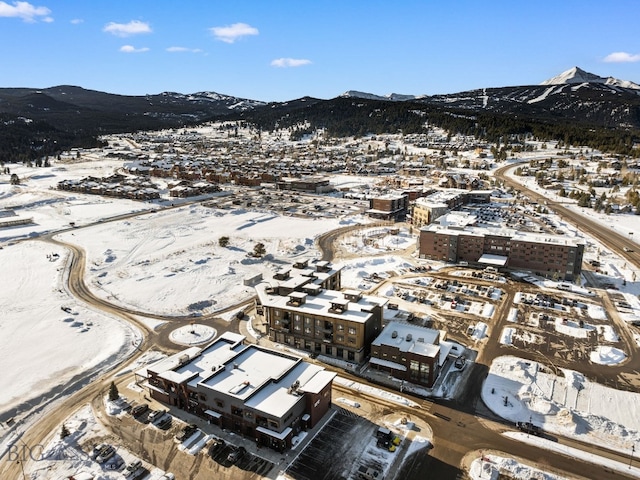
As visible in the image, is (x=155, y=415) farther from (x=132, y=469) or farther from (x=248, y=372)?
(x=248, y=372)

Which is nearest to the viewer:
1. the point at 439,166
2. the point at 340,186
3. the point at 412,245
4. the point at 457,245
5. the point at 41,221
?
the point at 457,245

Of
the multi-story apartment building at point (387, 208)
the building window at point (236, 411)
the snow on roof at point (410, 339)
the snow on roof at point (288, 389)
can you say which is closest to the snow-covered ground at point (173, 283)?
the multi-story apartment building at point (387, 208)

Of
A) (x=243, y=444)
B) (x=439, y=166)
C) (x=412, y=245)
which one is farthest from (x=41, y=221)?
(x=439, y=166)

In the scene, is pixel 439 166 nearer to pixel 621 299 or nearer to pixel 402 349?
pixel 621 299

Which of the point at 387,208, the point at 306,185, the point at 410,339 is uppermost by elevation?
the point at 306,185

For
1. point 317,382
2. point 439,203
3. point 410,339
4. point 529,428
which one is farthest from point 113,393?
point 439,203

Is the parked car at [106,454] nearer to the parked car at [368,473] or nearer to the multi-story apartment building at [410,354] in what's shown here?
the parked car at [368,473]
